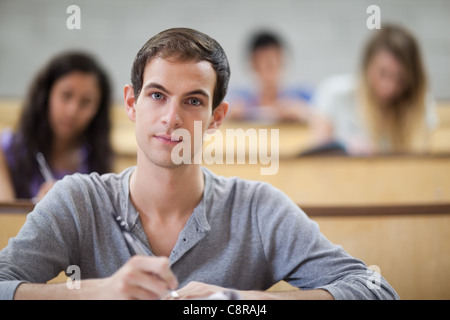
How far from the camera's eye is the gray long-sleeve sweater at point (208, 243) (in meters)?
0.84

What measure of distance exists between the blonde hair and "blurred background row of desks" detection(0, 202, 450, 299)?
1015 mm

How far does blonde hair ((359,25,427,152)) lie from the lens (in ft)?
7.13

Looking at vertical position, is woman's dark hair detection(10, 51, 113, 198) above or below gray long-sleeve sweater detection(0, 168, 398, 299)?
above

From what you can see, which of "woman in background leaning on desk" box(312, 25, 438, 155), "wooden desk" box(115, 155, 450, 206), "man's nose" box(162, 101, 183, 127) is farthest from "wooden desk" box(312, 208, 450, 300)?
"woman in background leaning on desk" box(312, 25, 438, 155)

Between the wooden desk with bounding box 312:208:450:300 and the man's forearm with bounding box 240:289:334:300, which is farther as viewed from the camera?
the wooden desk with bounding box 312:208:450:300

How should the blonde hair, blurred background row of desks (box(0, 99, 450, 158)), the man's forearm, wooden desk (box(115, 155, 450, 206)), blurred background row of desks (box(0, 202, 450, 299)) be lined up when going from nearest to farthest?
the man's forearm
blurred background row of desks (box(0, 202, 450, 299))
wooden desk (box(115, 155, 450, 206))
the blonde hair
blurred background row of desks (box(0, 99, 450, 158))

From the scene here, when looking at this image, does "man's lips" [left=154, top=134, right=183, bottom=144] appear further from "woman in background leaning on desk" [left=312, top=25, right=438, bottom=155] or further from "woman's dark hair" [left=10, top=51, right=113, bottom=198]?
"woman in background leaning on desk" [left=312, top=25, right=438, bottom=155]

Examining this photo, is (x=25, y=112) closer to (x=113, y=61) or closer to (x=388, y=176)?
(x=388, y=176)

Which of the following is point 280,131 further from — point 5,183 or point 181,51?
point 181,51

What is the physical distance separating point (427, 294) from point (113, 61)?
10.4 ft

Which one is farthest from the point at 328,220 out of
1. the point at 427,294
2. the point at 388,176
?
the point at 388,176

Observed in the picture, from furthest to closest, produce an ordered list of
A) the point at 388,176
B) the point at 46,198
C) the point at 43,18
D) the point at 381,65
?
the point at 43,18 < the point at 381,65 < the point at 388,176 < the point at 46,198

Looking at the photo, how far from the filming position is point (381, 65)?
225cm

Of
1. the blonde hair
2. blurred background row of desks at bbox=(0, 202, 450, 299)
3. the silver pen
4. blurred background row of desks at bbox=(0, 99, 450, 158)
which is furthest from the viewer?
blurred background row of desks at bbox=(0, 99, 450, 158)
